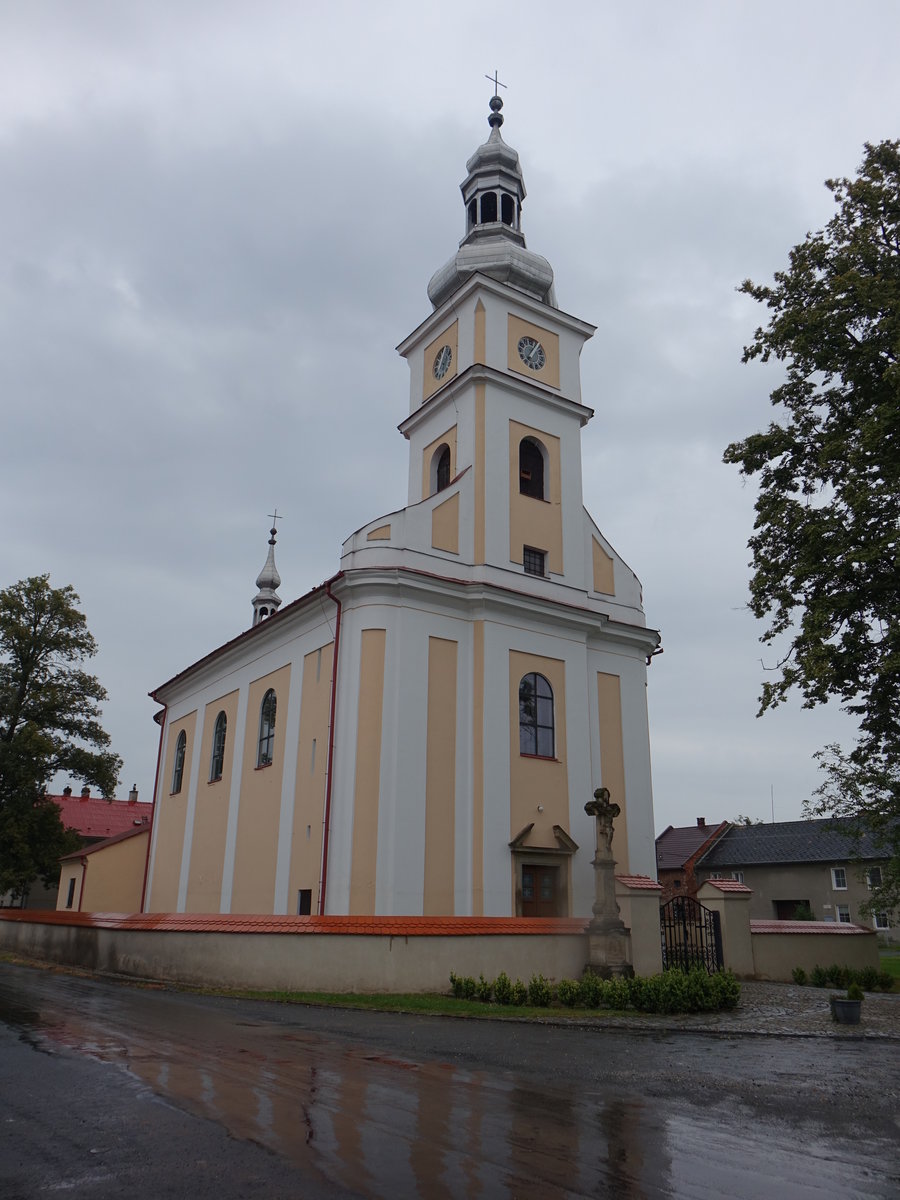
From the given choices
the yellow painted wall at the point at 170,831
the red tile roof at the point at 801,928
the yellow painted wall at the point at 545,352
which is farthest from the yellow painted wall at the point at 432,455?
the red tile roof at the point at 801,928

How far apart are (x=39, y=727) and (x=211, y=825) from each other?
10408 mm

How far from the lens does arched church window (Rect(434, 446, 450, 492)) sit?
79.8ft

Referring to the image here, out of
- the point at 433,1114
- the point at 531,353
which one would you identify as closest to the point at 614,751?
the point at 531,353

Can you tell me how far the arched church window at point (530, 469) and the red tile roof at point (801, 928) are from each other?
1113cm

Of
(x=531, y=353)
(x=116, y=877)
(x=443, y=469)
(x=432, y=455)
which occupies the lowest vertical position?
(x=116, y=877)

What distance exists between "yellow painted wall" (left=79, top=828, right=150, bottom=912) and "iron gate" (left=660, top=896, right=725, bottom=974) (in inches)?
802

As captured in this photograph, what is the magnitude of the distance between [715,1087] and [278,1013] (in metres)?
6.93

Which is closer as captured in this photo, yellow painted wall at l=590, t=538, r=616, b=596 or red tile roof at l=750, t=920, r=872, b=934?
red tile roof at l=750, t=920, r=872, b=934

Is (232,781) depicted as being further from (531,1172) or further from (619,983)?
(531,1172)

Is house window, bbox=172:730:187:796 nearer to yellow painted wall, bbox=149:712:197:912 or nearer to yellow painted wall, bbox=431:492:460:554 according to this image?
yellow painted wall, bbox=149:712:197:912

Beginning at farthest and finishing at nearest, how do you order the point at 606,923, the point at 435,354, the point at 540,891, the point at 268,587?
the point at 268,587 < the point at 435,354 < the point at 540,891 < the point at 606,923

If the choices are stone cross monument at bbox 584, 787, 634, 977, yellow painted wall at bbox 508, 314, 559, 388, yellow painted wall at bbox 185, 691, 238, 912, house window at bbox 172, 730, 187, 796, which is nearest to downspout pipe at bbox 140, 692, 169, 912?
house window at bbox 172, 730, 187, 796

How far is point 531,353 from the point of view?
80.1 feet

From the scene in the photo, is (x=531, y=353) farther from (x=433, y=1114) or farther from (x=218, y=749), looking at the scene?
(x=433, y=1114)
